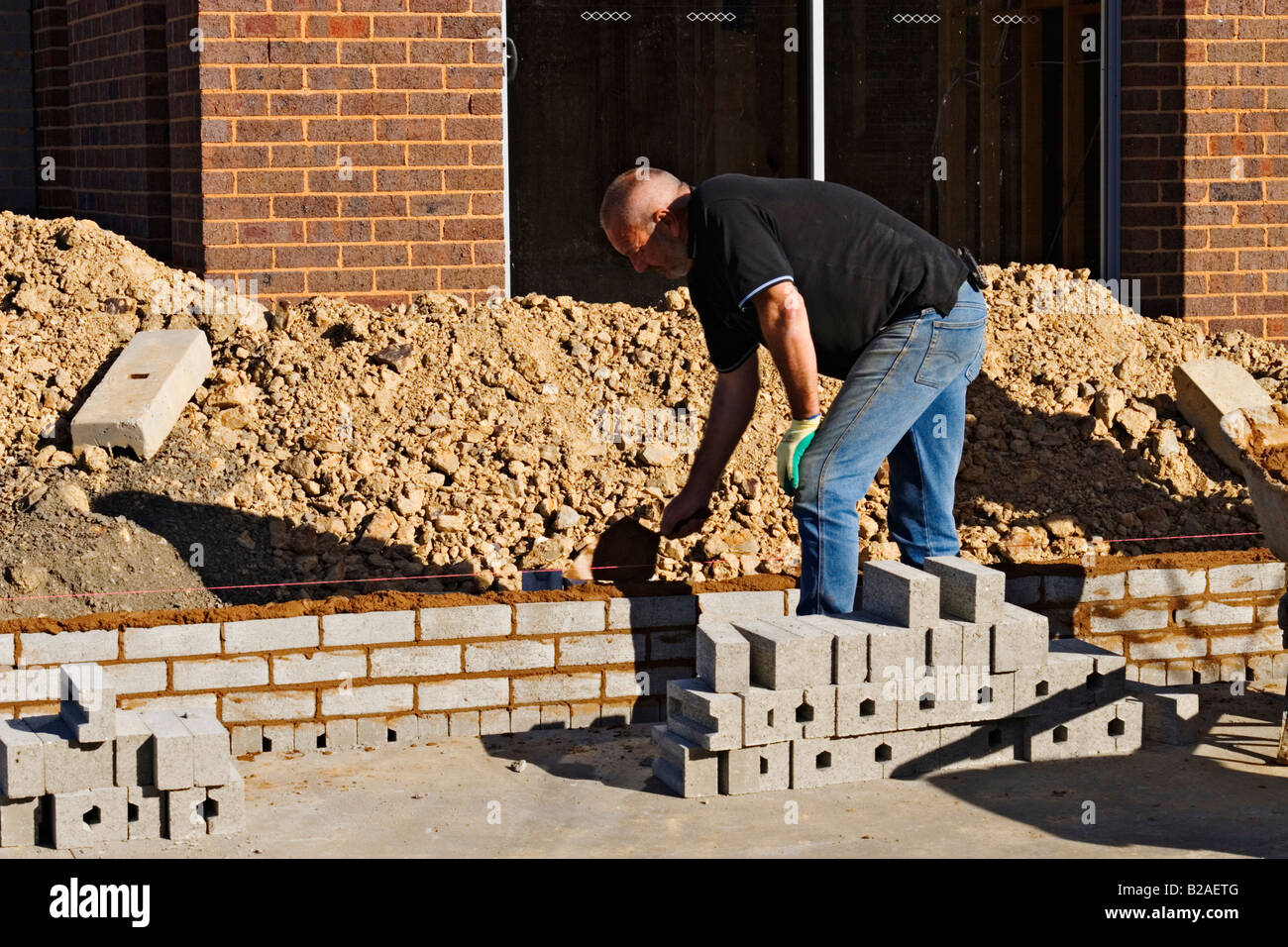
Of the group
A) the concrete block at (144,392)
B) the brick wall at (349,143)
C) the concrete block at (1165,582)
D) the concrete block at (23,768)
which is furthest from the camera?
the brick wall at (349,143)

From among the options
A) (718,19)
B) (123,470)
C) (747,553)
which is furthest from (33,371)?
(718,19)

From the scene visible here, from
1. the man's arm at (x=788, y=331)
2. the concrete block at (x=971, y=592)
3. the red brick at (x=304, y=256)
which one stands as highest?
the red brick at (x=304, y=256)

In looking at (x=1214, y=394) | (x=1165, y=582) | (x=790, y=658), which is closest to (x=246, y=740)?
(x=790, y=658)

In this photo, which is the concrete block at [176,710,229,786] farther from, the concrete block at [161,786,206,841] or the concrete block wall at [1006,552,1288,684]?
the concrete block wall at [1006,552,1288,684]

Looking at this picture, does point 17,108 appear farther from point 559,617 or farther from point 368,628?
point 559,617

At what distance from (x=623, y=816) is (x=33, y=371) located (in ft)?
12.8

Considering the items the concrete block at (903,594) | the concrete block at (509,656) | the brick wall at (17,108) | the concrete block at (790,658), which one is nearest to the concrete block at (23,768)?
the concrete block at (509,656)

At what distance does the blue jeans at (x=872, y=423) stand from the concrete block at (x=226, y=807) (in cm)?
173

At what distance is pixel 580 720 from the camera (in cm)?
562

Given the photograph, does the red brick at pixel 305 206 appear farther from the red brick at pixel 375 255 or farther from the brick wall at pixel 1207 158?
the brick wall at pixel 1207 158

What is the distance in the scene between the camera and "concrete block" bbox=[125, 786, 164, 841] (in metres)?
4.60

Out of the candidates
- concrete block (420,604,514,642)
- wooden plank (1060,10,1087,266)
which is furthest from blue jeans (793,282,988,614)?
wooden plank (1060,10,1087,266)

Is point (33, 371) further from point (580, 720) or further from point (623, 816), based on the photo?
point (623, 816)

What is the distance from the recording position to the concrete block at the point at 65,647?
513 centimetres
